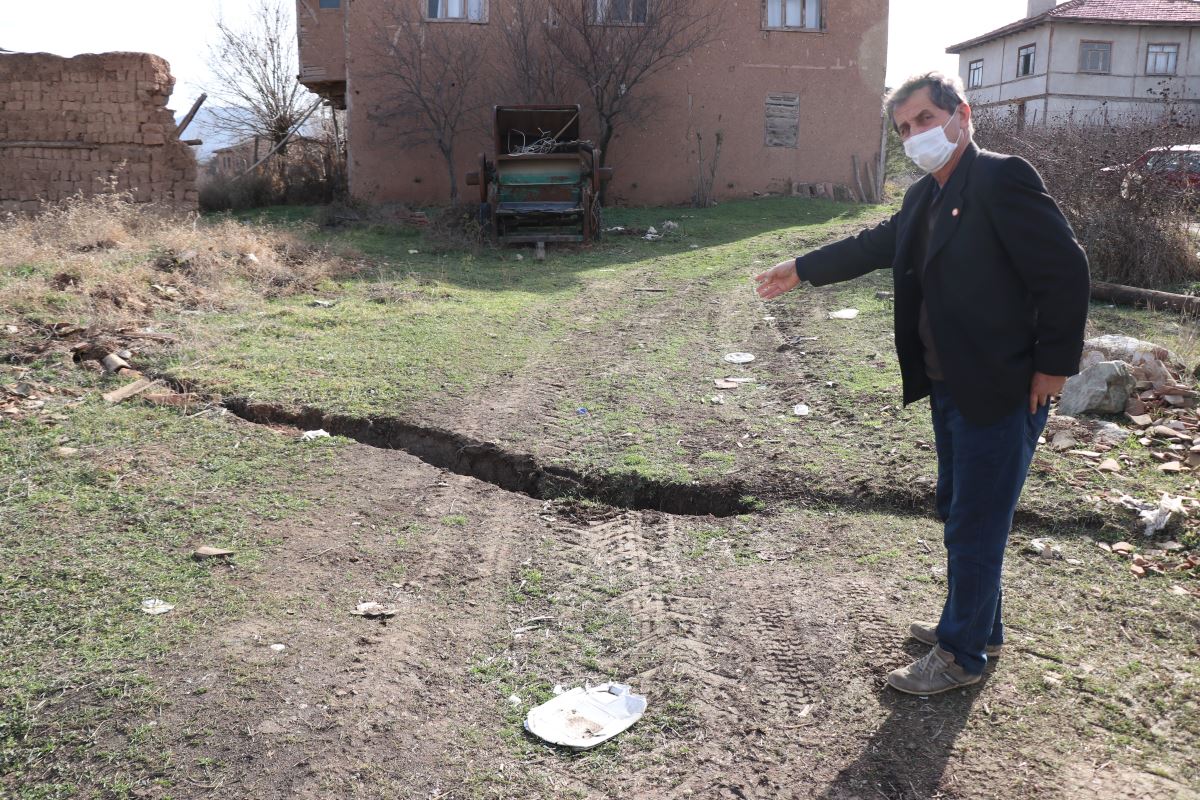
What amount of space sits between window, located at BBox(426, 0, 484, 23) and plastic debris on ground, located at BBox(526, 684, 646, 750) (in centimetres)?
1677

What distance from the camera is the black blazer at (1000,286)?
2.40 metres

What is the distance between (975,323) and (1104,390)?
3.13m

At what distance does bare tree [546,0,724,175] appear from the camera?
1702 centimetres

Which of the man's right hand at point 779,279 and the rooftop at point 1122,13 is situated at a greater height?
the rooftop at point 1122,13

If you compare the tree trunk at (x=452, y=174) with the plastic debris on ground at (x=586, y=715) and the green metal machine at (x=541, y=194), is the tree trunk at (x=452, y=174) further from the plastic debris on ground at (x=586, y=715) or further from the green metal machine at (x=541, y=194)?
the plastic debris on ground at (x=586, y=715)

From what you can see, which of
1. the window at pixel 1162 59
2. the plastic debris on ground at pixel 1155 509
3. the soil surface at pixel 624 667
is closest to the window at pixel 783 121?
the plastic debris on ground at pixel 1155 509

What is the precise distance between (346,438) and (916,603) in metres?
3.20

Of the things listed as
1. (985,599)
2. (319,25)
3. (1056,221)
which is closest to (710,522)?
(985,599)

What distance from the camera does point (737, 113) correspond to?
60.2 ft

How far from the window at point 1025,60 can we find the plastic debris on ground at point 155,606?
1428 inches

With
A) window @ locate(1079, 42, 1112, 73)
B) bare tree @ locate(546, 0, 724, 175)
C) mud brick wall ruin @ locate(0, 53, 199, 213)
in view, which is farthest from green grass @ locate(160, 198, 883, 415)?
window @ locate(1079, 42, 1112, 73)

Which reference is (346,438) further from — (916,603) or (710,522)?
(916,603)

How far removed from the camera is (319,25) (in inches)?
736

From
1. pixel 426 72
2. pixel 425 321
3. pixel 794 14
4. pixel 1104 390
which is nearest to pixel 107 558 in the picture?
pixel 425 321
